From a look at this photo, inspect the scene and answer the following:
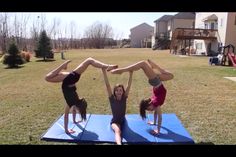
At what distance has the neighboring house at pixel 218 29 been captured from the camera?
2850cm

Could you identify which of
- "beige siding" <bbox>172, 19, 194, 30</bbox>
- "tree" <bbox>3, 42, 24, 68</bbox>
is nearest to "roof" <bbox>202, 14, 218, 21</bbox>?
"beige siding" <bbox>172, 19, 194, 30</bbox>

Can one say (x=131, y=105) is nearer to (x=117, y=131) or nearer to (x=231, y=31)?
(x=117, y=131)

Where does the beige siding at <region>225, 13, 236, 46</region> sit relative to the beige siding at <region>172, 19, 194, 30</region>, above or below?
below

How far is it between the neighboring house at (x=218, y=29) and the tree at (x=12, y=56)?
16210mm

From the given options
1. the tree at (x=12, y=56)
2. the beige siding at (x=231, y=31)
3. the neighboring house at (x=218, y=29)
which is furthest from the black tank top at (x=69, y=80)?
the beige siding at (x=231, y=31)

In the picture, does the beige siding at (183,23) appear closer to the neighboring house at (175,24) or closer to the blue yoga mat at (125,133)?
the neighboring house at (175,24)

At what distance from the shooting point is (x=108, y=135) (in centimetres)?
534

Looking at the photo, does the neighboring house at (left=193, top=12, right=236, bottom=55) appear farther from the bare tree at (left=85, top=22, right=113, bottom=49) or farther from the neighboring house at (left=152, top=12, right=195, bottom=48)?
the bare tree at (left=85, top=22, right=113, bottom=49)

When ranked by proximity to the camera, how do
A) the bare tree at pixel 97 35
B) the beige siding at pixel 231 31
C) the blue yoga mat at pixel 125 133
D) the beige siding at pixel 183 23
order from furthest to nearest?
the bare tree at pixel 97 35, the beige siding at pixel 183 23, the beige siding at pixel 231 31, the blue yoga mat at pixel 125 133

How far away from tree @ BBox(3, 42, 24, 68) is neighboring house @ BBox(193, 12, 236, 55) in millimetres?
16210

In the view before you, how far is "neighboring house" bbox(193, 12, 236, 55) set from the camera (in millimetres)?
28500

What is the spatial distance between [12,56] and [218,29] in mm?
21543
